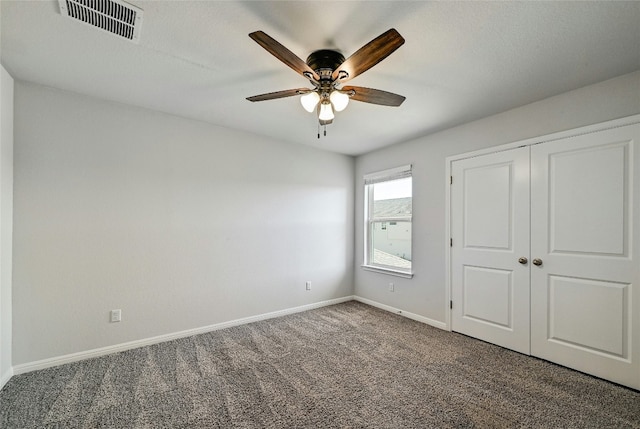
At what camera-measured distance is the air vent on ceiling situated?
5.14ft

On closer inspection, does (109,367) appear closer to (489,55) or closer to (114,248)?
(114,248)

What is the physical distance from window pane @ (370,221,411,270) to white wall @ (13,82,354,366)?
1.01m

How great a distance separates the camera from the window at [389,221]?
13.3 ft

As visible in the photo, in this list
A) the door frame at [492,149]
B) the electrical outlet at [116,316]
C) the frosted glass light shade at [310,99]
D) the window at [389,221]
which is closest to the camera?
the frosted glass light shade at [310,99]

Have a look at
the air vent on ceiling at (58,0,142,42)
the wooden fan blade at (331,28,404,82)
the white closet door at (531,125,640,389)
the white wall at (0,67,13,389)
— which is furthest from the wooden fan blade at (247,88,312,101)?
the white closet door at (531,125,640,389)

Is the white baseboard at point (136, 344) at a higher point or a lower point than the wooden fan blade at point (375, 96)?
lower

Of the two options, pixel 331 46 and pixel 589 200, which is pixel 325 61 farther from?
pixel 589 200

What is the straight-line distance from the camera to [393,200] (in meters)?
4.27

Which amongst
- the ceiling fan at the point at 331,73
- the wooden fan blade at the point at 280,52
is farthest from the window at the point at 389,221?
the wooden fan blade at the point at 280,52

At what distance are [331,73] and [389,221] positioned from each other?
279 centimetres

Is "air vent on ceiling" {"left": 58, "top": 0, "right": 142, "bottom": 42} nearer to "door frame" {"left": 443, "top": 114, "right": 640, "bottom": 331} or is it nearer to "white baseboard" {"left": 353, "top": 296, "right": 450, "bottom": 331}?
"door frame" {"left": 443, "top": 114, "right": 640, "bottom": 331}

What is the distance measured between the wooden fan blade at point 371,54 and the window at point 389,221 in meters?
2.34

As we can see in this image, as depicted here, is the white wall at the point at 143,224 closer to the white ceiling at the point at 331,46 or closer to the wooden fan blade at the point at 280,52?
the white ceiling at the point at 331,46

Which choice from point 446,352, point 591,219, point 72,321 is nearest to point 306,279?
point 446,352
